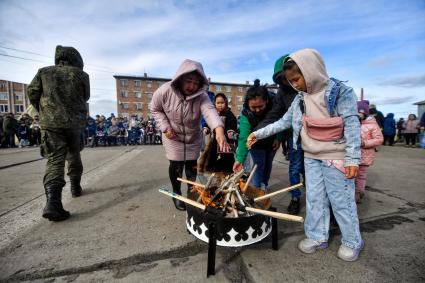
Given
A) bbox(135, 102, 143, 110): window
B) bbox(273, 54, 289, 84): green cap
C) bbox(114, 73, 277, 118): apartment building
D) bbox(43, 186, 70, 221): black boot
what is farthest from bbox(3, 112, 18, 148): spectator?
bbox(135, 102, 143, 110): window

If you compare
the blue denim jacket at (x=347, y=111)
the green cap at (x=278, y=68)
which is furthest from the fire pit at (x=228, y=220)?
the green cap at (x=278, y=68)

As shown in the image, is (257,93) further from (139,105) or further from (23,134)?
(139,105)

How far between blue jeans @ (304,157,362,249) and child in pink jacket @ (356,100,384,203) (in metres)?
1.55

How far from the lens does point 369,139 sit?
11.5 ft

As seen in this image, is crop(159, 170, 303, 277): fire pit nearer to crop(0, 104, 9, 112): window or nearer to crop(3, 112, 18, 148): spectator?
crop(3, 112, 18, 148): spectator

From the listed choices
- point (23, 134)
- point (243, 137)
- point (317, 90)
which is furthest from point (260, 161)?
point (23, 134)

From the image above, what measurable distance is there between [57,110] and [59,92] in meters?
0.24

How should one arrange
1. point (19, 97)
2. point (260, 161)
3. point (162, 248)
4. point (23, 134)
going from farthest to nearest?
point (19, 97) < point (23, 134) < point (260, 161) < point (162, 248)

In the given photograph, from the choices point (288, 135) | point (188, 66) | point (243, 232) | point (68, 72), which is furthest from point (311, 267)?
point (68, 72)

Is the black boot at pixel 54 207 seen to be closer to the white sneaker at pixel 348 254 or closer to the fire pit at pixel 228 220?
the fire pit at pixel 228 220

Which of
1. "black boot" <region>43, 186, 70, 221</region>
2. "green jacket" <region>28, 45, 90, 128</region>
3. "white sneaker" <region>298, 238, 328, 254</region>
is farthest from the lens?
"green jacket" <region>28, 45, 90, 128</region>

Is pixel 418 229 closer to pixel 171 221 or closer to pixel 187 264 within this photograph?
pixel 187 264

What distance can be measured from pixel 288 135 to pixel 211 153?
1282 mm

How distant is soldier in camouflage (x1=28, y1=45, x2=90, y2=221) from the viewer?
284 centimetres
